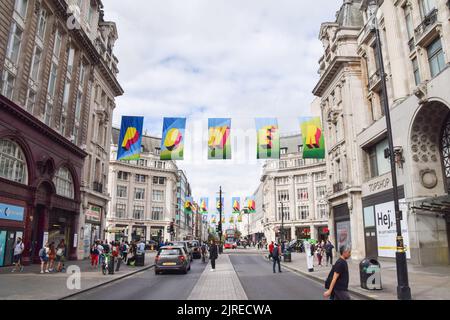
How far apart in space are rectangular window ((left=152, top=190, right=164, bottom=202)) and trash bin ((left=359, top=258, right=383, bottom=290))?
72.3m

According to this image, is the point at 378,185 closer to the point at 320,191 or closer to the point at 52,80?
the point at 52,80

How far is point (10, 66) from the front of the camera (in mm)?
22109

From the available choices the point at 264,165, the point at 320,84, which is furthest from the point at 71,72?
the point at 264,165

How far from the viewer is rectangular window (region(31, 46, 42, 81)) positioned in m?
25.3

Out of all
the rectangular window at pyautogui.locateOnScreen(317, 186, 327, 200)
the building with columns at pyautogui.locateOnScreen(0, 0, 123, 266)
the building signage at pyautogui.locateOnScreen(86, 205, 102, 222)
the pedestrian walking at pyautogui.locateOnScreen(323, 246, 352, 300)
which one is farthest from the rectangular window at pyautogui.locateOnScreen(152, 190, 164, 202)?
the pedestrian walking at pyautogui.locateOnScreen(323, 246, 352, 300)

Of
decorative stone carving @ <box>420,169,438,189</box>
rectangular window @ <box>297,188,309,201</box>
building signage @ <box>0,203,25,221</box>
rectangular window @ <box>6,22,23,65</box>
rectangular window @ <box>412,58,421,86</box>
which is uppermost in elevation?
rectangular window @ <box>6,22,23,65</box>

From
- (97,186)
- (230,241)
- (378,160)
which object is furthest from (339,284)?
(230,241)

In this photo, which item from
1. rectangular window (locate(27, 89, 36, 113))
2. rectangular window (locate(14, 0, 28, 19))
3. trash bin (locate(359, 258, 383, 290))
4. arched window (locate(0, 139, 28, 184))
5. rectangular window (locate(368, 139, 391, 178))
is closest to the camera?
trash bin (locate(359, 258, 383, 290))

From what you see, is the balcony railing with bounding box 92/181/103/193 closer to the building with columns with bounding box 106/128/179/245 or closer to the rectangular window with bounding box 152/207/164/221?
the building with columns with bounding box 106/128/179/245

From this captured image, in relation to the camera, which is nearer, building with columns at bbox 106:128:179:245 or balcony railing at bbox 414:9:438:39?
balcony railing at bbox 414:9:438:39
